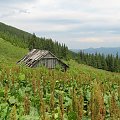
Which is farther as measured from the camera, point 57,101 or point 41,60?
point 41,60

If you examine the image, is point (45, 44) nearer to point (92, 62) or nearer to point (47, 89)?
point (92, 62)

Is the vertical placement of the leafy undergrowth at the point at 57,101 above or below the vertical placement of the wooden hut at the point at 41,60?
A: above

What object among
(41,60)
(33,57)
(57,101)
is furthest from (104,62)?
(57,101)

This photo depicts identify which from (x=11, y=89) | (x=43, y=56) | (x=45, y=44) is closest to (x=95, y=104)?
(x=11, y=89)

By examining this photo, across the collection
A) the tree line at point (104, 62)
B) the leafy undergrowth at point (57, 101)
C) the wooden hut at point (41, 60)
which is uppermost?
the leafy undergrowth at point (57, 101)

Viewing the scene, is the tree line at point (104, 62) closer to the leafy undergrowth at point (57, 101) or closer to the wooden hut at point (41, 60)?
the wooden hut at point (41, 60)

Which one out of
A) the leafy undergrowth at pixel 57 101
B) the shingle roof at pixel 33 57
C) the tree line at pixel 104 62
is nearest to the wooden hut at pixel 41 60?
the shingle roof at pixel 33 57

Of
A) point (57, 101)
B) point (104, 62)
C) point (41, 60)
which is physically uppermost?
point (57, 101)

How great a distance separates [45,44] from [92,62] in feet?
75.7

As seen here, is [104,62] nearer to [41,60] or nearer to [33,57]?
[33,57]

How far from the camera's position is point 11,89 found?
13.1m

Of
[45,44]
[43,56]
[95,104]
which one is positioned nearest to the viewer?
[95,104]

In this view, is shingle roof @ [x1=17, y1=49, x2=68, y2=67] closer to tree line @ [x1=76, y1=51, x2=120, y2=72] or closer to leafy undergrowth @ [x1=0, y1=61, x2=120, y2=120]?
leafy undergrowth @ [x1=0, y1=61, x2=120, y2=120]

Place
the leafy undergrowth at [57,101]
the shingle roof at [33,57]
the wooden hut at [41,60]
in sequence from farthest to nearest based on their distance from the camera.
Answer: the wooden hut at [41,60] < the shingle roof at [33,57] < the leafy undergrowth at [57,101]
